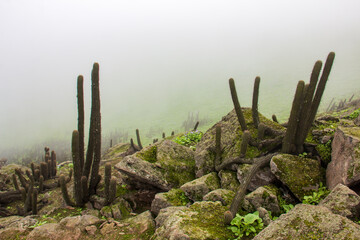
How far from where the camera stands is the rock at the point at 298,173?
540 cm

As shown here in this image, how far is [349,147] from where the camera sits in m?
5.20

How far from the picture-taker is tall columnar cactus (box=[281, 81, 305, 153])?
235 inches

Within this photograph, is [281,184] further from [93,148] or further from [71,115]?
[71,115]

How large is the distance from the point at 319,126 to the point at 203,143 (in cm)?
444

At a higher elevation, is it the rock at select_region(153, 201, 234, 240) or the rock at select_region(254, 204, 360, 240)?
the rock at select_region(254, 204, 360, 240)

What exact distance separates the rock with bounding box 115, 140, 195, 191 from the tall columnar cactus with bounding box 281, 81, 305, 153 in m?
3.90

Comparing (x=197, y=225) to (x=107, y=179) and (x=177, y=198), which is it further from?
(x=107, y=179)

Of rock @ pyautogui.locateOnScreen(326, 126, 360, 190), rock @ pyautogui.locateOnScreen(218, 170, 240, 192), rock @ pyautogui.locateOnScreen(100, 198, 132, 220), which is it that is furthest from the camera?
rock @ pyautogui.locateOnScreen(100, 198, 132, 220)

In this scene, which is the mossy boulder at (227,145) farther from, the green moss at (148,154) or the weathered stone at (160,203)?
the weathered stone at (160,203)

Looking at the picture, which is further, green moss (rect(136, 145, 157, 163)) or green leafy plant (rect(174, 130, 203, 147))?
green leafy plant (rect(174, 130, 203, 147))

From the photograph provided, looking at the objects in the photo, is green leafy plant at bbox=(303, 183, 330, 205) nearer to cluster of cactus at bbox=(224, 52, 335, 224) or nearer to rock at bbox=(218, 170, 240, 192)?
cluster of cactus at bbox=(224, 52, 335, 224)

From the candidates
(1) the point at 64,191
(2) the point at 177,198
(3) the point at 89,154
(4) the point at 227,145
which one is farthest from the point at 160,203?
(1) the point at 64,191

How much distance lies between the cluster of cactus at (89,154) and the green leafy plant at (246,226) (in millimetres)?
4748

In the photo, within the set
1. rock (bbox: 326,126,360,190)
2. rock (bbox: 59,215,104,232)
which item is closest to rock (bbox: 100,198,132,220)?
rock (bbox: 59,215,104,232)
